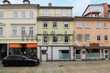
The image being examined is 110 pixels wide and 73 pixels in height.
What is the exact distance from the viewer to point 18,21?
68.9 metres

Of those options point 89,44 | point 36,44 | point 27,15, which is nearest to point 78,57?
point 89,44

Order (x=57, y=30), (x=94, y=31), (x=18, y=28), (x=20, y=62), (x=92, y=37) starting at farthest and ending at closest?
(x=94, y=31), (x=92, y=37), (x=57, y=30), (x=18, y=28), (x=20, y=62)

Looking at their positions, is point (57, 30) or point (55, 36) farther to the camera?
point (57, 30)

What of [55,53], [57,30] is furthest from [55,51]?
[57,30]

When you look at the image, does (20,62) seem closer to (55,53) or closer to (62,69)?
(62,69)

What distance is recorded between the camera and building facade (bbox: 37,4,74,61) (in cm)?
6850

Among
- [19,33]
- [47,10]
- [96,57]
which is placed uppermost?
[47,10]

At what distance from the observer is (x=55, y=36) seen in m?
68.7

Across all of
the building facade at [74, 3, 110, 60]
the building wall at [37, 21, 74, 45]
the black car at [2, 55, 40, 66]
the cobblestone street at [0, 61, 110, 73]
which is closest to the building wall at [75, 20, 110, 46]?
the building facade at [74, 3, 110, 60]

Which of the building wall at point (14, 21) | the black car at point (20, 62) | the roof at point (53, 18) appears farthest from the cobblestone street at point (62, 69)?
the roof at point (53, 18)

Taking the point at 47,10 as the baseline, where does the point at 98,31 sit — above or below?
below

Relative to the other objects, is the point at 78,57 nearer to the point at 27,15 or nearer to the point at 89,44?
the point at 89,44

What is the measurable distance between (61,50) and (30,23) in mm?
8395

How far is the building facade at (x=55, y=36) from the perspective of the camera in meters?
68.5
